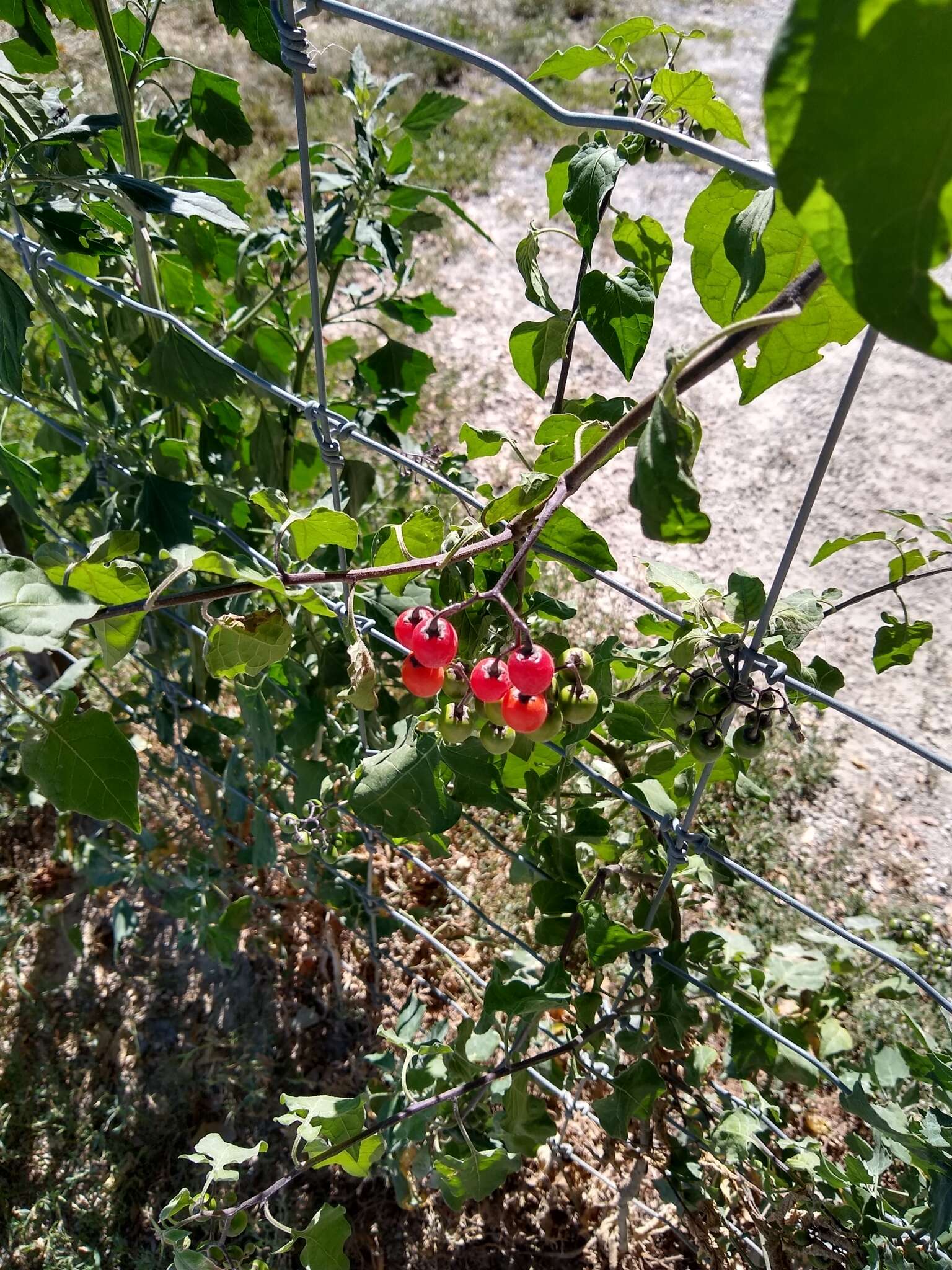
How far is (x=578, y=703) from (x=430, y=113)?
1.22 metres

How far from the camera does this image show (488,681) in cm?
91

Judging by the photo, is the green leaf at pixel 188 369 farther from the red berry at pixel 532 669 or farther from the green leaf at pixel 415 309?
the red berry at pixel 532 669

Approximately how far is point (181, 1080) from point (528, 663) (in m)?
1.71

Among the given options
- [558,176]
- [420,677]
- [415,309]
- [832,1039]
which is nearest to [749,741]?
[420,677]

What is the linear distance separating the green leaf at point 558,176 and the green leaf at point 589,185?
0.50 ft

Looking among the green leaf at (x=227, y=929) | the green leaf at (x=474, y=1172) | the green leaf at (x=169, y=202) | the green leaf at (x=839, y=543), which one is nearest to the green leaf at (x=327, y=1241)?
the green leaf at (x=474, y=1172)

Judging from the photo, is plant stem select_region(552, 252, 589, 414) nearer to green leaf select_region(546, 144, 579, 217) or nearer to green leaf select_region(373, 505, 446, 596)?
green leaf select_region(546, 144, 579, 217)

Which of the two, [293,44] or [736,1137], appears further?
[736,1137]

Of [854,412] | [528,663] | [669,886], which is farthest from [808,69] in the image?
[854,412]

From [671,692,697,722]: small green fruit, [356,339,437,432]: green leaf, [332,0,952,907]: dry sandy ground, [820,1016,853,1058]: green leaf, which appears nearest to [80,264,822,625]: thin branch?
[671,692,697,722]: small green fruit

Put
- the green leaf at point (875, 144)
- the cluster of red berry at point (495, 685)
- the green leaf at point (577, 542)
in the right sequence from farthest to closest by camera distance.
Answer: the green leaf at point (577, 542)
the cluster of red berry at point (495, 685)
the green leaf at point (875, 144)

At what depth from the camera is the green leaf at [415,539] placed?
103cm

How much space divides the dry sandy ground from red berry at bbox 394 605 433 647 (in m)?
1.87

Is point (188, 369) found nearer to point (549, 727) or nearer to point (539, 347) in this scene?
point (539, 347)
